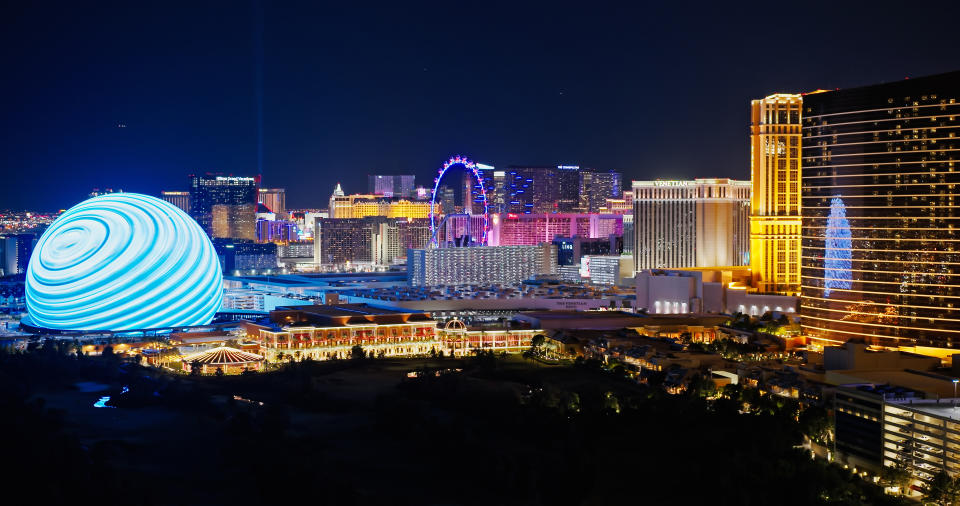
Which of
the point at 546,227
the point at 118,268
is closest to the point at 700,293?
the point at 118,268

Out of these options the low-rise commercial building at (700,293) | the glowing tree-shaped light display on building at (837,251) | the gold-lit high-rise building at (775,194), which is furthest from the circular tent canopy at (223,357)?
the gold-lit high-rise building at (775,194)

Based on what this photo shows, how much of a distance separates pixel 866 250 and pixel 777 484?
56.4ft

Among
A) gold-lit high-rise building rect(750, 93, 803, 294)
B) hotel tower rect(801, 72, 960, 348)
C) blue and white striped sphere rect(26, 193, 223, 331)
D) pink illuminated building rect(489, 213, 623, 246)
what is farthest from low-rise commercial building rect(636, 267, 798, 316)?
pink illuminated building rect(489, 213, 623, 246)

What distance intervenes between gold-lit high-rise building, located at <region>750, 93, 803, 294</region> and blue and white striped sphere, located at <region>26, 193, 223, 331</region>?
70.8 ft

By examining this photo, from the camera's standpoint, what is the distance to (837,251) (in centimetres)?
4094

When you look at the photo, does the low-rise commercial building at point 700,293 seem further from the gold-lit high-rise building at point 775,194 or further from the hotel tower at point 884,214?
the hotel tower at point 884,214

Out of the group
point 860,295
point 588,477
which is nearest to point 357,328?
point 860,295

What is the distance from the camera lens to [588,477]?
2605 centimetres

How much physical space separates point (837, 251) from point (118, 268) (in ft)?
75.7

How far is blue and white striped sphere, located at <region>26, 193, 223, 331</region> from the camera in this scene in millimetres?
42844

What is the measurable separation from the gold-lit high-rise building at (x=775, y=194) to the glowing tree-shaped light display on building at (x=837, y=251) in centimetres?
968

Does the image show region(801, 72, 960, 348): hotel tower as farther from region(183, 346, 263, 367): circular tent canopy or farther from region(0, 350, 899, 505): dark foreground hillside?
region(183, 346, 263, 367): circular tent canopy

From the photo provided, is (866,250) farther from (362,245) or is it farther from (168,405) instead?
(362,245)

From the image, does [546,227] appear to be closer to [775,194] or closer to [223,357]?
[775,194]
